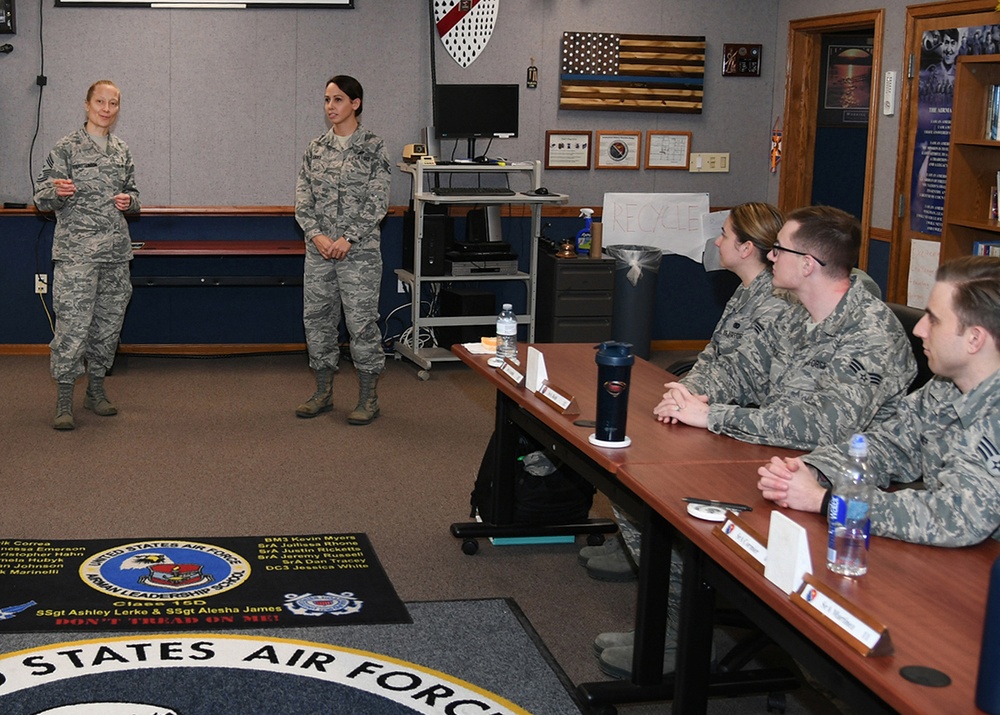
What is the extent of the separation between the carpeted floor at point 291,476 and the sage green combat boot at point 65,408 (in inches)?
2.6

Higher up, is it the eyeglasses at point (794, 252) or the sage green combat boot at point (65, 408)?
the eyeglasses at point (794, 252)

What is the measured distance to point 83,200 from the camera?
5395 millimetres

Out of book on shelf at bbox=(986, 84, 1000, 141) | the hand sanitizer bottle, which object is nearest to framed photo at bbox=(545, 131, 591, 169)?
the hand sanitizer bottle

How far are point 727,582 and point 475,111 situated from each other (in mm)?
4950

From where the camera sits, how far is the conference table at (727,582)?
5.73ft

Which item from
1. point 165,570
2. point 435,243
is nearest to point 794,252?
point 165,570

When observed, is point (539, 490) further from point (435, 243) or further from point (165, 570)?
point (435, 243)

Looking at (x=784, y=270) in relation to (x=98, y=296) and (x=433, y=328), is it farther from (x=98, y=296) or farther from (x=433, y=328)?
(x=433, y=328)

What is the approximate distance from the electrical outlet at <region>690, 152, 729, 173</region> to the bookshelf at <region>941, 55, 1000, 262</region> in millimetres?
2115

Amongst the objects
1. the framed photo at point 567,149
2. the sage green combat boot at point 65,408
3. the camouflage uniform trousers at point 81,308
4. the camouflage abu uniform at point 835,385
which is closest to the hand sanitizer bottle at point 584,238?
the framed photo at point 567,149

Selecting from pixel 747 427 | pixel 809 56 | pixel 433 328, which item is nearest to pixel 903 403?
pixel 747 427

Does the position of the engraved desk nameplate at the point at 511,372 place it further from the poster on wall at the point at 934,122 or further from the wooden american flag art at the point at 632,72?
the wooden american flag art at the point at 632,72

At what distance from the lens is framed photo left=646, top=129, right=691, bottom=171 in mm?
7617

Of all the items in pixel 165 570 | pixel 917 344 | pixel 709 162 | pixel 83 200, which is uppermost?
pixel 709 162
